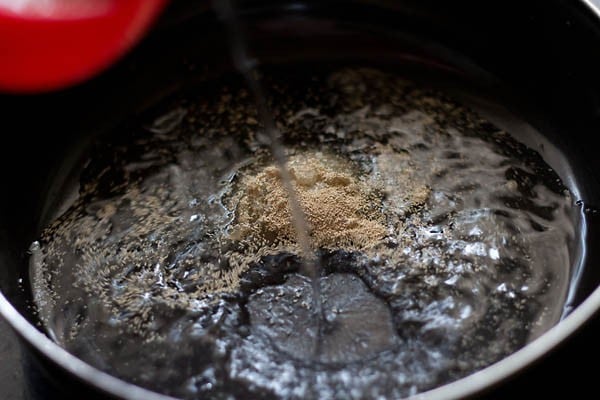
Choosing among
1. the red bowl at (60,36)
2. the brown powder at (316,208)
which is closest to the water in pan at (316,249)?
the brown powder at (316,208)

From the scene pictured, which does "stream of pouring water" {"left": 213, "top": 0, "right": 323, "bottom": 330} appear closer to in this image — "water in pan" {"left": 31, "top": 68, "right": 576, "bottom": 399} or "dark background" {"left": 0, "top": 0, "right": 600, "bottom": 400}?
"water in pan" {"left": 31, "top": 68, "right": 576, "bottom": 399}

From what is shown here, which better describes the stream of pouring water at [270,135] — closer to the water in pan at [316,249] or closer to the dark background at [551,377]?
the water in pan at [316,249]

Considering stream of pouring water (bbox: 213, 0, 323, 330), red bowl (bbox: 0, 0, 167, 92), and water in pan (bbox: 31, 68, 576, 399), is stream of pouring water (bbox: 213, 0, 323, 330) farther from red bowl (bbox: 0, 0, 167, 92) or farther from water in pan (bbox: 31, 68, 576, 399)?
red bowl (bbox: 0, 0, 167, 92)

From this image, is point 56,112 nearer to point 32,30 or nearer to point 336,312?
point 32,30

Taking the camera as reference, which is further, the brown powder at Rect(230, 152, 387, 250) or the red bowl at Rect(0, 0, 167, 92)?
the brown powder at Rect(230, 152, 387, 250)

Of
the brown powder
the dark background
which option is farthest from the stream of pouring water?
the dark background

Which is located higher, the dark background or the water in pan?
the water in pan

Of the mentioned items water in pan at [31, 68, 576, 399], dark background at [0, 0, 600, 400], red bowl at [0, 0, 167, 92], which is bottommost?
dark background at [0, 0, 600, 400]
